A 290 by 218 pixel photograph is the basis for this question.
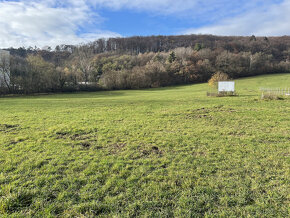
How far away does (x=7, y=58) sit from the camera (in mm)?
43000

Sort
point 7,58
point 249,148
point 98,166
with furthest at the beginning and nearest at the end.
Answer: point 7,58 < point 249,148 < point 98,166

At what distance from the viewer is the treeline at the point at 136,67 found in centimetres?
4631

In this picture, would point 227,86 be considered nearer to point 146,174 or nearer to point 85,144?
point 85,144

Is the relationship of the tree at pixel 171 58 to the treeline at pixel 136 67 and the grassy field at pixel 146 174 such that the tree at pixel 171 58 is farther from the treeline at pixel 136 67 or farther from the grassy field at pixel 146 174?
the grassy field at pixel 146 174

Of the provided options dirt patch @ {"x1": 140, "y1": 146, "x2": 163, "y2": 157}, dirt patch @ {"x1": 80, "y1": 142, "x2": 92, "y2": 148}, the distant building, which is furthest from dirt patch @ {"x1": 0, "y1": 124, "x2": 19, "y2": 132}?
the distant building

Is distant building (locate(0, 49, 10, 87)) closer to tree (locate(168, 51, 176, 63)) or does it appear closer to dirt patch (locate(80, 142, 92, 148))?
dirt patch (locate(80, 142, 92, 148))

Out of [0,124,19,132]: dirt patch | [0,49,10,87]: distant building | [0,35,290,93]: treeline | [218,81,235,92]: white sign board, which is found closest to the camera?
[0,124,19,132]: dirt patch

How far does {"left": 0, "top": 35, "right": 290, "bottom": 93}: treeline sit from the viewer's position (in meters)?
46.3

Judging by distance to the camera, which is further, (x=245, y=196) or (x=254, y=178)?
(x=254, y=178)

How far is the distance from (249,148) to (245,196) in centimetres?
319

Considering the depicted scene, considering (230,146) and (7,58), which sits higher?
(7,58)

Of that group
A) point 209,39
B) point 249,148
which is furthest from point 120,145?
point 209,39

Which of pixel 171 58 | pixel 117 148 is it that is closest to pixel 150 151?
pixel 117 148

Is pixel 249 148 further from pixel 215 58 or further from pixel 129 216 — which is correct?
pixel 215 58
